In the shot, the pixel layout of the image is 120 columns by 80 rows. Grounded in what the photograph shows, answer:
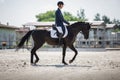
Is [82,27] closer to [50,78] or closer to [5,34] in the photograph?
[50,78]

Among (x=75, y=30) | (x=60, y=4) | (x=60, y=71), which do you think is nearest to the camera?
(x=60, y=71)

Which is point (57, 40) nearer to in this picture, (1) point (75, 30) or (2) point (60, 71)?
(1) point (75, 30)

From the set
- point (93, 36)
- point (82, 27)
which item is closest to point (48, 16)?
point (93, 36)

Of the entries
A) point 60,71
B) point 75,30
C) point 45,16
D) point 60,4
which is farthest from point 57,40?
point 45,16

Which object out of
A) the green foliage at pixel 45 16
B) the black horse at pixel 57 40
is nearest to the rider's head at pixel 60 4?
the black horse at pixel 57 40

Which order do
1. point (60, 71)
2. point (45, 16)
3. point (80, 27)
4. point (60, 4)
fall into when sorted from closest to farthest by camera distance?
point (60, 71)
point (60, 4)
point (80, 27)
point (45, 16)

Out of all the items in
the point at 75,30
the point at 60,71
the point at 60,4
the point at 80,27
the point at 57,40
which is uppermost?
the point at 60,4

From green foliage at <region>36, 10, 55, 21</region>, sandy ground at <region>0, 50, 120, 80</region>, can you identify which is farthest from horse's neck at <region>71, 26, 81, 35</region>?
green foliage at <region>36, 10, 55, 21</region>

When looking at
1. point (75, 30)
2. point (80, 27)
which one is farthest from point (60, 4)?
point (80, 27)

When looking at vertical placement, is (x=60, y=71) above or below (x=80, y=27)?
below

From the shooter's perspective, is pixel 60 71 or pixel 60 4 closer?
pixel 60 71

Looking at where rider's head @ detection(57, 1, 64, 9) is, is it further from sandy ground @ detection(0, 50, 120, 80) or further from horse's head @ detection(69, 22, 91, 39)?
sandy ground @ detection(0, 50, 120, 80)

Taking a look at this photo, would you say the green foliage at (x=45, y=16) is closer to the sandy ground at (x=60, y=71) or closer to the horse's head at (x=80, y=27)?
the horse's head at (x=80, y=27)

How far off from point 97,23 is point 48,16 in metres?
59.8
